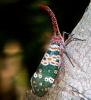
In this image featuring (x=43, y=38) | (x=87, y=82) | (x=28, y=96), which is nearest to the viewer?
(x=87, y=82)

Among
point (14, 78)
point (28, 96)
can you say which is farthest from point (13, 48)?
point (28, 96)

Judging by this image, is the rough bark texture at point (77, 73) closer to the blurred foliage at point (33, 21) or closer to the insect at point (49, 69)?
the insect at point (49, 69)

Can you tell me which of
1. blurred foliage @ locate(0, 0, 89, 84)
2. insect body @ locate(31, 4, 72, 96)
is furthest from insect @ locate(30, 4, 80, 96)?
blurred foliage @ locate(0, 0, 89, 84)

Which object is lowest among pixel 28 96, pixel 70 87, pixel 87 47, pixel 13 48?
pixel 13 48

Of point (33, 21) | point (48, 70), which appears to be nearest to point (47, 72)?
point (48, 70)

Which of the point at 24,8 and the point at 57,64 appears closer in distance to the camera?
the point at 57,64

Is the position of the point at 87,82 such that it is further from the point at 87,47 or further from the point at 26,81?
the point at 26,81

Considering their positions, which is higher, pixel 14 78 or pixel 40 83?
pixel 40 83
